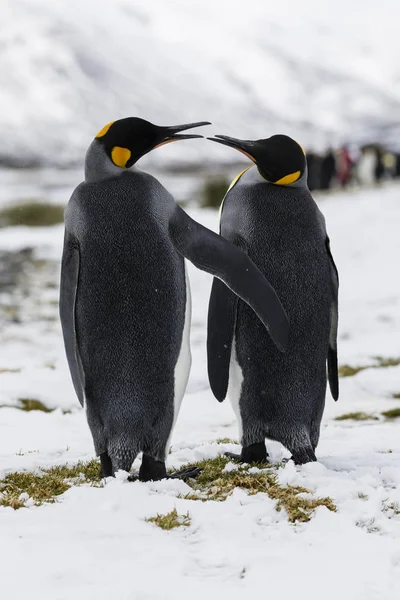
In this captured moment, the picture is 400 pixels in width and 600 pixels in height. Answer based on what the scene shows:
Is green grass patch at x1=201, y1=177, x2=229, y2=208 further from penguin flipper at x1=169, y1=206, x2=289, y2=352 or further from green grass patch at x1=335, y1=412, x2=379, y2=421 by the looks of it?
penguin flipper at x1=169, y1=206, x2=289, y2=352

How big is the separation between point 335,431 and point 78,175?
3274 inches

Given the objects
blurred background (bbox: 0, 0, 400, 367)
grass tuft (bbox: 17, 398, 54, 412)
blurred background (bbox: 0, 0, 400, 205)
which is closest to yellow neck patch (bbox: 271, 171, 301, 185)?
grass tuft (bbox: 17, 398, 54, 412)

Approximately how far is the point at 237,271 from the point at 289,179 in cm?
70

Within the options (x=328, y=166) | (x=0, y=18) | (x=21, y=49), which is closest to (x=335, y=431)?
(x=328, y=166)

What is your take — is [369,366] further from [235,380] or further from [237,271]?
[237,271]

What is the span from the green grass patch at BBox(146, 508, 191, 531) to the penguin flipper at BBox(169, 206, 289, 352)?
0.97 metres

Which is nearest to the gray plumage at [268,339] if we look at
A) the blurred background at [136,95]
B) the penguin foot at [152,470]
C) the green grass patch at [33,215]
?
the penguin foot at [152,470]

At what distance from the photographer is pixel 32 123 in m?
134

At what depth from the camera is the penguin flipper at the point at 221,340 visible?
157 inches

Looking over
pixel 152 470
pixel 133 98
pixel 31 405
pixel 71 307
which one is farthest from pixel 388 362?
pixel 133 98

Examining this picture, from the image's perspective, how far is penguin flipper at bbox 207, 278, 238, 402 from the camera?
3996 mm

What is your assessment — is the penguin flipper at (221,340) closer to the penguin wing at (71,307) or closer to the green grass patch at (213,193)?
the penguin wing at (71,307)

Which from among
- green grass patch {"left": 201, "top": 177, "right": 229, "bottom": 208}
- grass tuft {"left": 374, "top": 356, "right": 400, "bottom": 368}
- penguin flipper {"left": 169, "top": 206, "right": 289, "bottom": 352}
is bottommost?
grass tuft {"left": 374, "top": 356, "right": 400, "bottom": 368}

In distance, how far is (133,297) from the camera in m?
3.73
